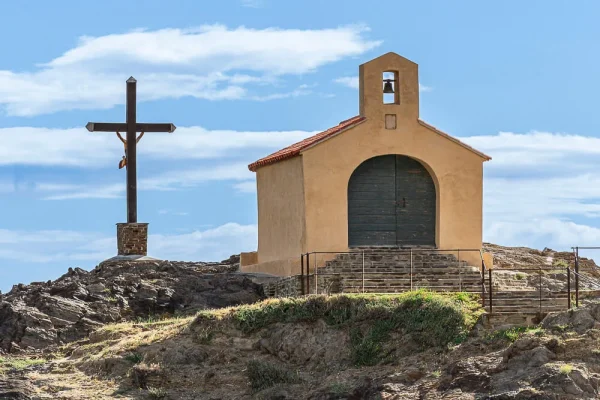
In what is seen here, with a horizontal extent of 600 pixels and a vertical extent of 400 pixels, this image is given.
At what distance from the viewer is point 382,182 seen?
115 ft

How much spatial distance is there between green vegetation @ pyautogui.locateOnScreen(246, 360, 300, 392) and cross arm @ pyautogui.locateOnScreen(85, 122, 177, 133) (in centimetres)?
1620

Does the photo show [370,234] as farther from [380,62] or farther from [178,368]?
[178,368]

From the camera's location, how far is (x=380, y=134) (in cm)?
3481

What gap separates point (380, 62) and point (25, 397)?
15.3 metres

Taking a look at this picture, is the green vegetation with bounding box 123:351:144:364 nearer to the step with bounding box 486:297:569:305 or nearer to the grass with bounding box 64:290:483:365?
the grass with bounding box 64:290:483:365

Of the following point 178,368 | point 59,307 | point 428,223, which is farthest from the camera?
point 428,223

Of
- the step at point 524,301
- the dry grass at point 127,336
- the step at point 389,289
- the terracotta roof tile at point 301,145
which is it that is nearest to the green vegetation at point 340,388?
the step at point 524,301

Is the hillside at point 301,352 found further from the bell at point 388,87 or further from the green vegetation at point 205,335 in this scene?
the bell at point 388,87

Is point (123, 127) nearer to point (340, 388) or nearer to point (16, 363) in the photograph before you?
point (16, 363)

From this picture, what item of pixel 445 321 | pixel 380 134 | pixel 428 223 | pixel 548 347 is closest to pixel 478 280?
pixel 428 223

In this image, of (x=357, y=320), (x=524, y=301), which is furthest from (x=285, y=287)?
(x=524, y=301)

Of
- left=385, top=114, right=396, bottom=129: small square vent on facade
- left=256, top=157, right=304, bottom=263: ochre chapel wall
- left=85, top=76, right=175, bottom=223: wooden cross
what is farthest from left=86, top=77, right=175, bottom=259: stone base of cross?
left=385, top=114, right=396, bottom=129: small square vent on facade

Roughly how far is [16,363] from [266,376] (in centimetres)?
712

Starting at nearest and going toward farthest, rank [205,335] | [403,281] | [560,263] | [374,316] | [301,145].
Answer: [374,316] → [205,335] → [403,281] → [301,145] → [560,263]
